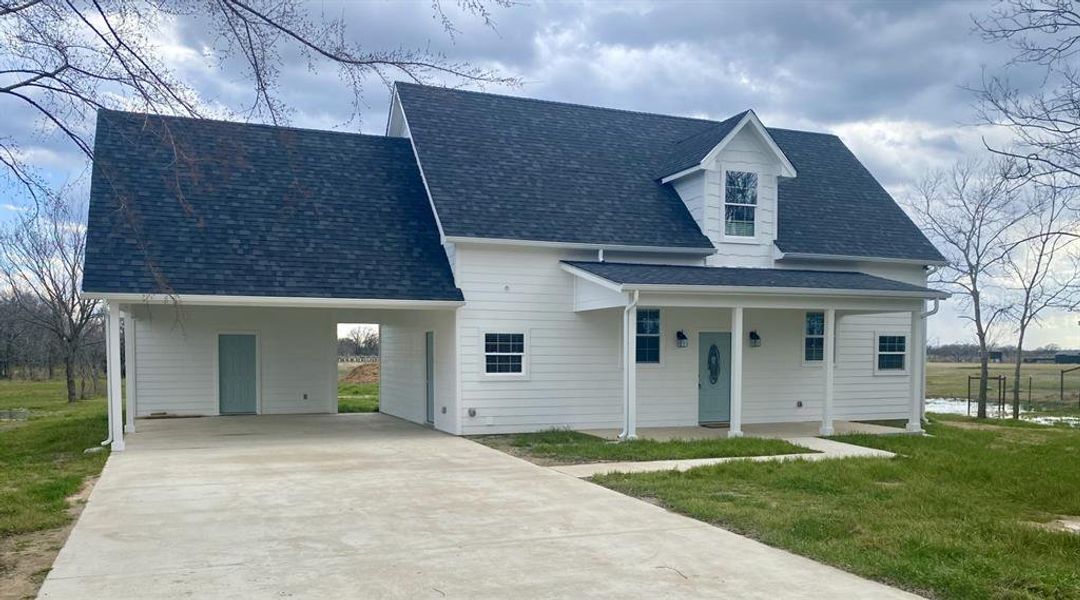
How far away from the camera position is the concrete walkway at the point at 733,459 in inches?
431

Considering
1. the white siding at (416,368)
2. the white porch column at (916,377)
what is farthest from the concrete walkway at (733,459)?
the white siding at (416,368)

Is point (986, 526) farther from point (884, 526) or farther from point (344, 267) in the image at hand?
point (344, 267)

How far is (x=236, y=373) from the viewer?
18609mm

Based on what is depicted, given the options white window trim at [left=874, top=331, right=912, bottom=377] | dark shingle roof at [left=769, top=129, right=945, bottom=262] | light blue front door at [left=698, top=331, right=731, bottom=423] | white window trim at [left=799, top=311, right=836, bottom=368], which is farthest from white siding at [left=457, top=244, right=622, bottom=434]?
white window trim at [left=874, top=331, right=912, bottom=377]

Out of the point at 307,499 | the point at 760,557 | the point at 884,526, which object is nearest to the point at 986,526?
the point at 884,526


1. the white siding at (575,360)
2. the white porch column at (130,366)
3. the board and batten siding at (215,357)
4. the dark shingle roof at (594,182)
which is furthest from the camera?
the board and batten siding at (215,357)

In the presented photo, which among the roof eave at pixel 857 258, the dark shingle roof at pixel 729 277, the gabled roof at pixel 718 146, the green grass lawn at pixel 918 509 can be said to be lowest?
the green grass lawn at pixel 918 509

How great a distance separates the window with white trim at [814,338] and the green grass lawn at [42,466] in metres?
13.5

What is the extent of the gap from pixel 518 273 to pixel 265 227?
469 cm

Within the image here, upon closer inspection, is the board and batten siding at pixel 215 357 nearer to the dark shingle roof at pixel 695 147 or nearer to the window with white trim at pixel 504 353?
the window with white trim at pixel 504 353

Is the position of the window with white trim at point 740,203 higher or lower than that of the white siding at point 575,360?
higher

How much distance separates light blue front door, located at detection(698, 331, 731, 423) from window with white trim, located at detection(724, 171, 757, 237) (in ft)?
7.23

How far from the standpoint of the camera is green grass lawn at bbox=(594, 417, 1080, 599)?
20.0 ft

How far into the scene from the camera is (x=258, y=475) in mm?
10547
